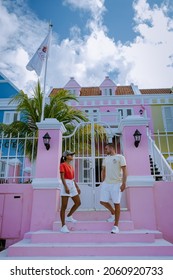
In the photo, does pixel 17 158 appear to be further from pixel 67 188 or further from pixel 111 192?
pixel 111 192

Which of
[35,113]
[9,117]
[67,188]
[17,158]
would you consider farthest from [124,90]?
[67,188]

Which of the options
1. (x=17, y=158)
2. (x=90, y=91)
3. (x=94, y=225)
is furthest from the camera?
(x=90, y=91)

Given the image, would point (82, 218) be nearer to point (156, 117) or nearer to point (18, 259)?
point (18, 259)

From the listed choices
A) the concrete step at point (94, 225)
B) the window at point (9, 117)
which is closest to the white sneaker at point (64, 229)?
the concrete step at point (94, 225)

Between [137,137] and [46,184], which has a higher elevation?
[137,137]

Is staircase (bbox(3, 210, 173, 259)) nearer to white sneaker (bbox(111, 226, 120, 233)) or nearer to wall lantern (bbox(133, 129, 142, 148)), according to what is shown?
white sneaker (bbox(111, 226, 120, 233))

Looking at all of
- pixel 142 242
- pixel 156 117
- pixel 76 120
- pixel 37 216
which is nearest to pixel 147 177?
Answer: pixel 142 242

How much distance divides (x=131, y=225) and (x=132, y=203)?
0.49 metres

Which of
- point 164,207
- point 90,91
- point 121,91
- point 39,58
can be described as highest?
point 90,91

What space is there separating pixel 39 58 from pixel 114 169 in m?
4.26

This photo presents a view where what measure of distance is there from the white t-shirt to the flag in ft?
12.1

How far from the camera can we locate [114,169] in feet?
12.5

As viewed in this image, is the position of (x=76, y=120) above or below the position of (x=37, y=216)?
above

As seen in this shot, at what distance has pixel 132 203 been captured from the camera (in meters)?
4.21
